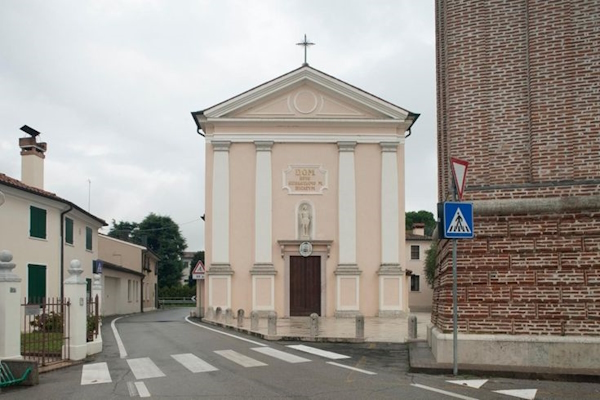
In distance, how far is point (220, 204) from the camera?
32219mm

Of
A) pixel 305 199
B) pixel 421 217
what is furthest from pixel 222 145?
pixel 421 217

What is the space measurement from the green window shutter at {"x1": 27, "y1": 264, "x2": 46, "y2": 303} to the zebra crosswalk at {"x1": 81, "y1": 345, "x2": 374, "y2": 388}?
13.4 m

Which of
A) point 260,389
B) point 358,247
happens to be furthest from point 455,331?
point 358,247

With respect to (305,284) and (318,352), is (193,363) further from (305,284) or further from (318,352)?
(305,284)

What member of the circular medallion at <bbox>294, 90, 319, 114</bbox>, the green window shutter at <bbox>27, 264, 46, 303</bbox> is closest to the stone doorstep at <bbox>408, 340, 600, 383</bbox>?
the green window shutter at <bbox>27, 264, 46, 303</bbox>

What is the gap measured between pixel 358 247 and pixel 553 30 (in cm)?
1990

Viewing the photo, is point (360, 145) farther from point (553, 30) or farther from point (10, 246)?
point (553, 30)

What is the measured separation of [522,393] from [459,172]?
3.89 meters

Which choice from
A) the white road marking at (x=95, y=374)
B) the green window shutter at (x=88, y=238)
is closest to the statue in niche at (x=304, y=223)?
the green window shutter at (x=88, y=238)

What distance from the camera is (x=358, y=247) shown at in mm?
32188

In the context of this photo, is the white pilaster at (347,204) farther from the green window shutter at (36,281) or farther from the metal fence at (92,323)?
the metal fence at (92,323)

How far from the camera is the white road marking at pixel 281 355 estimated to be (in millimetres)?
13952

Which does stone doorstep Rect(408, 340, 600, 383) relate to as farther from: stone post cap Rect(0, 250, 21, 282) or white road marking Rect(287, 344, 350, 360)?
stone post cap Rect(0, 250, 21, 282)

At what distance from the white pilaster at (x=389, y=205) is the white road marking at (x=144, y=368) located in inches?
740
